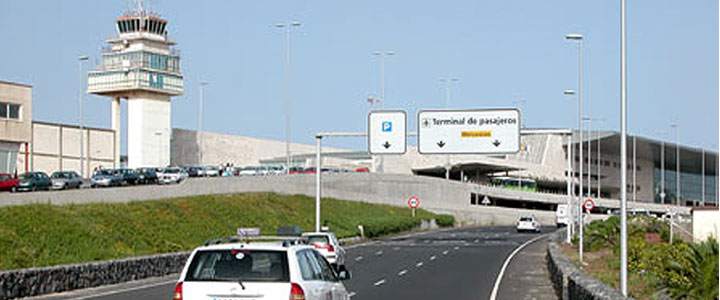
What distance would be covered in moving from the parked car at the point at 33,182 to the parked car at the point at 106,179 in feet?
18.0

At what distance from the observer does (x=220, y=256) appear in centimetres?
1250

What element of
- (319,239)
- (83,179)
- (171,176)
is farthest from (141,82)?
(319,239)

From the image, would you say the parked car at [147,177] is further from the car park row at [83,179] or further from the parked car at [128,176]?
the parked car at [128,176]

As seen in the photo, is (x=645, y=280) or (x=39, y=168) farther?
(x=39, y=168)

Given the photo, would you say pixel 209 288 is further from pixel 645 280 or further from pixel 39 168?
pixel 39 168

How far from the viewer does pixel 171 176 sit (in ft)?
269

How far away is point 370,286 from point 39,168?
221ft

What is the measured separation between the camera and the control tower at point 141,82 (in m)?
112

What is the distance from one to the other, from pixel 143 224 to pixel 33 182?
15517mm

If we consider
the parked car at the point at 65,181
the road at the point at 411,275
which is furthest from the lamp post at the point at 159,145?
the road at the point at 411,275

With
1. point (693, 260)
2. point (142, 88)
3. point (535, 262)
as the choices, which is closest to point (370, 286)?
point (693, 260)

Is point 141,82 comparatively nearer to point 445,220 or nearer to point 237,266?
point 445,220

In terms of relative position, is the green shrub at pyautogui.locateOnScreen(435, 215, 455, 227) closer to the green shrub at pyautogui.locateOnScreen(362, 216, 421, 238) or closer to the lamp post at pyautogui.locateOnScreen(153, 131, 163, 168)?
the green shrub at pyautogui.locateOnScreen(362, 216, 421, 238)

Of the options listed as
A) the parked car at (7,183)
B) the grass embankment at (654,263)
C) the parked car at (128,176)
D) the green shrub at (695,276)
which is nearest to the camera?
the green shrub at (695,276)
